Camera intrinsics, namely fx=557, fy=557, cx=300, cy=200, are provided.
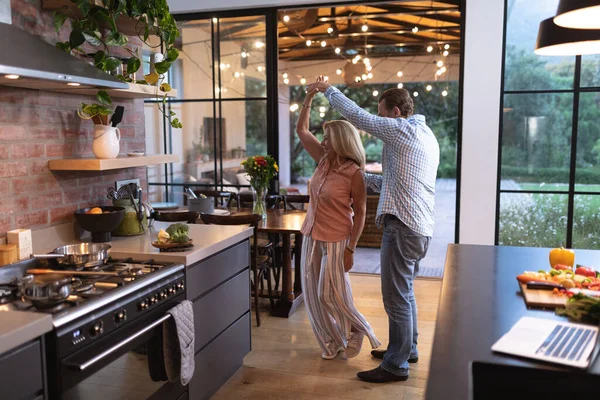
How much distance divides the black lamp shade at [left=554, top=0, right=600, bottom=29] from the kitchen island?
965 mm

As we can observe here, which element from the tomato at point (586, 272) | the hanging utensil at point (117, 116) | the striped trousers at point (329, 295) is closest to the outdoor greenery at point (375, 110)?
the striped trousers at point (329, 295)

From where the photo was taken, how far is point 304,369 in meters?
3.37

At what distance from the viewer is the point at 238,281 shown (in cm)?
317

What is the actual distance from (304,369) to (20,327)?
2067mm

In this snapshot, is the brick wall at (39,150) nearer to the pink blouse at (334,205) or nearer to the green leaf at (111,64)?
the green leaf at (111,64)

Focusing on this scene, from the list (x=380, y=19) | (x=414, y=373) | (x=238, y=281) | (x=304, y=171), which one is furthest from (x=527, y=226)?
(x=304, y=171)

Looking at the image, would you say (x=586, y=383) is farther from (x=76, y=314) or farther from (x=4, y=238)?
(x=4, y=238)

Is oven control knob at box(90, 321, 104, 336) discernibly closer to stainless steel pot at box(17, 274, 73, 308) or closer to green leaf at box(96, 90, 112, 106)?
stainless steel pot at box(17, 274, 73, 308)

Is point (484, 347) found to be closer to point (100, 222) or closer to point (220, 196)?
point (100, 222)

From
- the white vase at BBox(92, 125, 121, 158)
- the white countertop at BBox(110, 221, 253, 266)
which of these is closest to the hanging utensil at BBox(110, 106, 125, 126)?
the white vase at BBox(92, 125, 121, 158)

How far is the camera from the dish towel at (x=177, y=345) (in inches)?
92.2

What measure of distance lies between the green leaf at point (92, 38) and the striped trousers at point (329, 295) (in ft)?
5.32

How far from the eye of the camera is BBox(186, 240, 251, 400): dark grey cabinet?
8.80ft

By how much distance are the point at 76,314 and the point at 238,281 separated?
1.40 meters
